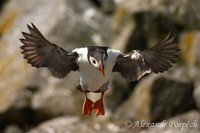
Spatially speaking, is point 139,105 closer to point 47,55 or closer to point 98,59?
point 47,55

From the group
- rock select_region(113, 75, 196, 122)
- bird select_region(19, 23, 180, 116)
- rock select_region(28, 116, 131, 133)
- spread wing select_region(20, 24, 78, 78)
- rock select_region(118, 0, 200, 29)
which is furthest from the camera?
rock select_region(118, 0, 200, 29)

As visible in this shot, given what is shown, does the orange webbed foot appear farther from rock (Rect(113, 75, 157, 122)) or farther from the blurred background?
rock (Rect(113, 75, 157, 122))

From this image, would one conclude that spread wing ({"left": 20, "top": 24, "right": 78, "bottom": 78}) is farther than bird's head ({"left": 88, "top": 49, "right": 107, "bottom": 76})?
Yes

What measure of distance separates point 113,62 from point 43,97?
220 inches

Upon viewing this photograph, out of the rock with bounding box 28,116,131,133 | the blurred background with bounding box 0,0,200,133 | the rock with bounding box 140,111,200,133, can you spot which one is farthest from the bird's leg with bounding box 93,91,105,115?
the rock with bounding box 28,116,131,133

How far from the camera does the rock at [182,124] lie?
1116 centimetres

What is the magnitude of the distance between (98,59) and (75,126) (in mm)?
4050

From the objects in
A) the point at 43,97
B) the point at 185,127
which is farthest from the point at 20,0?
the point at 185,127

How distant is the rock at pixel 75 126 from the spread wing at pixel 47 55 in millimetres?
3042

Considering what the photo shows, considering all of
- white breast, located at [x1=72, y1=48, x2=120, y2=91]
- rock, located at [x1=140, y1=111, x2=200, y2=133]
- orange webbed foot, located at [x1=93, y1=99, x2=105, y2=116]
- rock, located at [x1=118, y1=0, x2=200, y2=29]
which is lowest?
rock, located at [x1=140, y1=111, x2=200, y2=133]

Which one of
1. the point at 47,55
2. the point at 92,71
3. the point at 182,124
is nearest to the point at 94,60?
the point at 92,71

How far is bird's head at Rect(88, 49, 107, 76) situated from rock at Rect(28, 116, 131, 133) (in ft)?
12.0

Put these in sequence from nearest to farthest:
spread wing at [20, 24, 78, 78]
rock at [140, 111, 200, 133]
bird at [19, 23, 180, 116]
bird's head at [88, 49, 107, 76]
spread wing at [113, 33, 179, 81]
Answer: bird's head at [88, 49, 107, 76]
bird at [19, 23, 180, 116]
spread wing at [20, 24, 78, 78]
spread wing at [113, 33, 179, 81]
rock at [140, 111, 200, 133]

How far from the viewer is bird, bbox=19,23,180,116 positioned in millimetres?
8625
